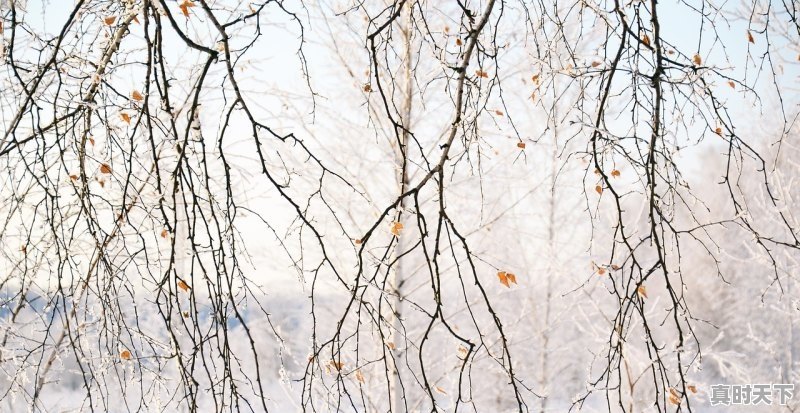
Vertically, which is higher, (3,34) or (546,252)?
(546,252)

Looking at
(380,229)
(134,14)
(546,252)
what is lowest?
(134,14)

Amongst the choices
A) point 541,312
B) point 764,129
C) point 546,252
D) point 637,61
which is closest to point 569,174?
point 546,252

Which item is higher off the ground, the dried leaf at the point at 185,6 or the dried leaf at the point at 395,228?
the dried leaf at the point at 185,6

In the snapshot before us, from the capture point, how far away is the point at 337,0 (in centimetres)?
402

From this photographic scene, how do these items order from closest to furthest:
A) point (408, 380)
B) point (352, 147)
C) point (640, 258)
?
point (352, 147)
point (408, 380)
point (640, 258)

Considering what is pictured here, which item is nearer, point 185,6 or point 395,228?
point 395,228

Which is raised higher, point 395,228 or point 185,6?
point 185,6

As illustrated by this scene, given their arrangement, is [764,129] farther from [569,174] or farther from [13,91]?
[13,91]

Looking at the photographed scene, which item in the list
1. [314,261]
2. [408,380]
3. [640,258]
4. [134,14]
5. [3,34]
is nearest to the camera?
[134,14]

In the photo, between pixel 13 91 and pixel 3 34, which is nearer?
pixel 3 34

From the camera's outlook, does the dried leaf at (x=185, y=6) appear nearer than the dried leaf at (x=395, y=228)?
No

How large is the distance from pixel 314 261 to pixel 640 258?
7464mm

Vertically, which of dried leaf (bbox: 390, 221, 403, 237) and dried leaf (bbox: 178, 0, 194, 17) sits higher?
dried leaf (bbox: 178, 0, 194, 17)

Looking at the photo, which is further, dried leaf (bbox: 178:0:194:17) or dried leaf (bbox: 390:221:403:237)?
dried leaf (bbox: 178:0:194:17)
